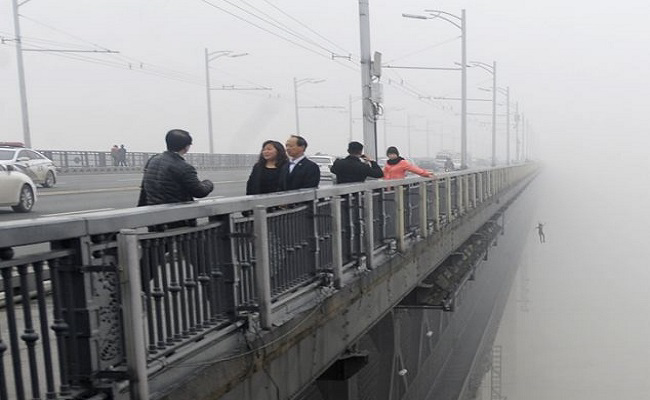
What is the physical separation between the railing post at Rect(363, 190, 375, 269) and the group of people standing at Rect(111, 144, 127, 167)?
3301 cm

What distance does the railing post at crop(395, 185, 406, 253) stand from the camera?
802 cm

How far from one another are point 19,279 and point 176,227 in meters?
1.18

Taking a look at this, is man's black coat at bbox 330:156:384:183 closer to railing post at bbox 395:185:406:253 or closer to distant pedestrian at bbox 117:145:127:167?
railing post at bbox 395:185:406:253

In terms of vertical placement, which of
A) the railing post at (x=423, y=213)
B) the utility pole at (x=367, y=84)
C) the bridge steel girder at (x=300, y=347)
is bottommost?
the bridge steel girder at (x=300, y=347)

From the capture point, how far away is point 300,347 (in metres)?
4.70

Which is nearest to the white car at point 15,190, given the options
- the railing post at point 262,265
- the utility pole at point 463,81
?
the railing post at point 262,265

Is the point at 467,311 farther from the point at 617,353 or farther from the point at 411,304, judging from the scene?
the point at 617,353

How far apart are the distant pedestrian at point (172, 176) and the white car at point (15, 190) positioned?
34.2 ft

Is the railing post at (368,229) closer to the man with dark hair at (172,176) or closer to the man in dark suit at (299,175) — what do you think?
the man in dark suit at (299,175)

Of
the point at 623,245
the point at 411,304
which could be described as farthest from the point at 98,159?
the point at 623,245

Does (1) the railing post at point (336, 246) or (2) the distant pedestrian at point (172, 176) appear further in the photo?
(1) the railing post at point (336, 246)

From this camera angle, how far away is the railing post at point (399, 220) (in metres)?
8.02

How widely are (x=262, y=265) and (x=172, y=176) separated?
936mm

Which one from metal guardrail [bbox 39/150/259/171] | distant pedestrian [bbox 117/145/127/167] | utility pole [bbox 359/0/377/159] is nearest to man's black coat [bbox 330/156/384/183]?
utility pole [bbox 359/0/377/159]
